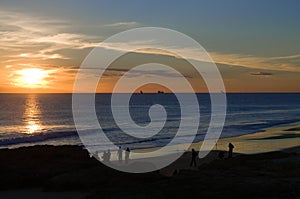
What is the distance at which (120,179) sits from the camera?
71.8ft

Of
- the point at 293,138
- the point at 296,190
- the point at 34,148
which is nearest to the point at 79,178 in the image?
the point at 34,148

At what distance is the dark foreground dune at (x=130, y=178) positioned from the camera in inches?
741

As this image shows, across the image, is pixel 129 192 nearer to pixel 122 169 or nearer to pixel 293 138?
pixel 122 169

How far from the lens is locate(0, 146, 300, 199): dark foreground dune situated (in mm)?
18812

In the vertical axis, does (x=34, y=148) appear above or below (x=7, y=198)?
above

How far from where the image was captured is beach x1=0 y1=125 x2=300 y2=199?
1884cm

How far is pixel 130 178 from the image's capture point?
22.3m

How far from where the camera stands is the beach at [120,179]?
18844mm

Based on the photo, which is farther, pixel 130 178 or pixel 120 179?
pixel 130 178

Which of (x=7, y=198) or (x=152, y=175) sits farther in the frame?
(x=152, y=175)

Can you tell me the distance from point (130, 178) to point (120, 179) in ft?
2.17

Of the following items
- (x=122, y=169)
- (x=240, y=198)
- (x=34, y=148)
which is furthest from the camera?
(x=34, y=148)

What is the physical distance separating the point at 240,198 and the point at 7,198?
37.5ft

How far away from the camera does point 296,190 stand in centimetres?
1870
